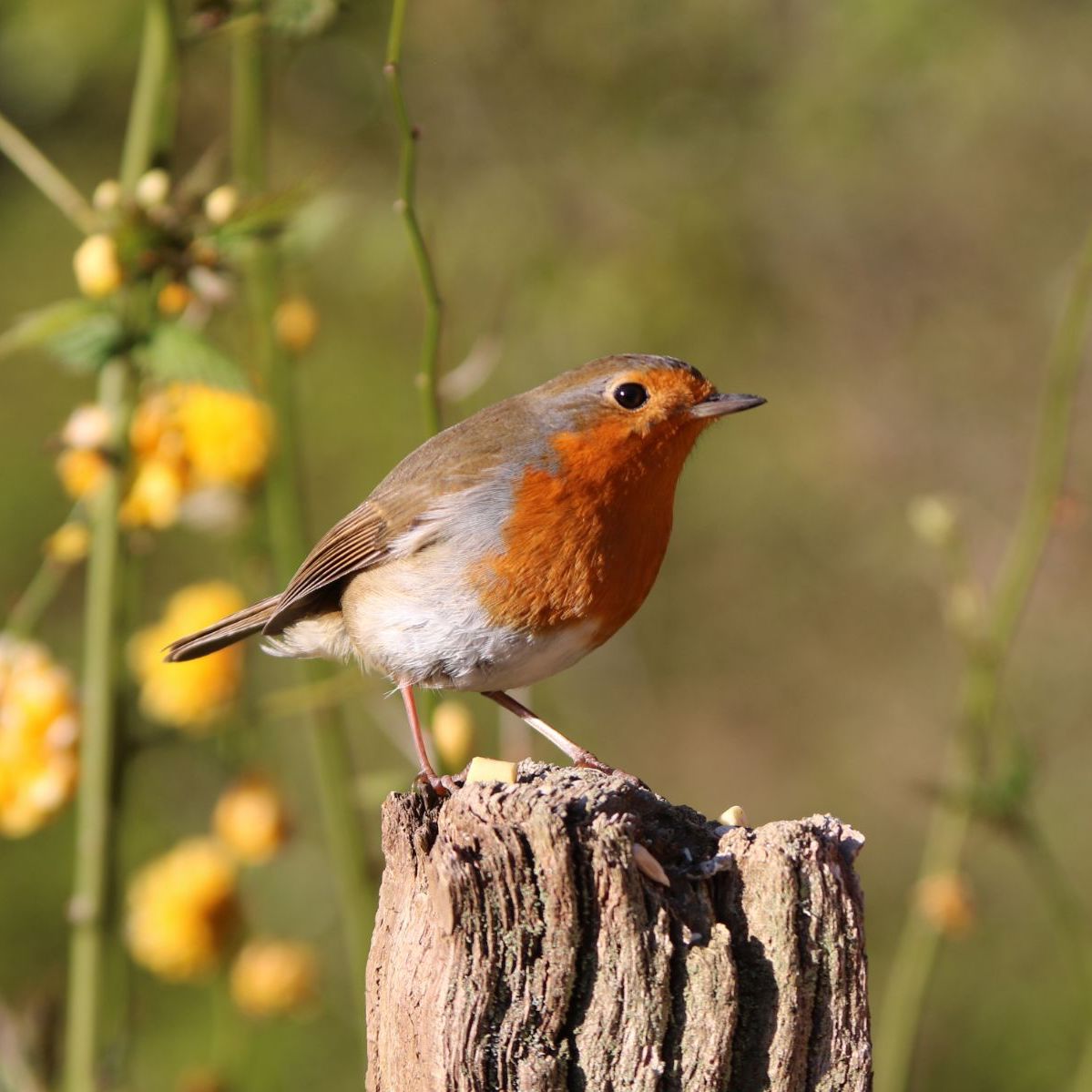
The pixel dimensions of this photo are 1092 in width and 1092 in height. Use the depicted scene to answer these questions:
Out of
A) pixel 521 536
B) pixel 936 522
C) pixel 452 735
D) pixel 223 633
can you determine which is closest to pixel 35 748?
pixel 223 633

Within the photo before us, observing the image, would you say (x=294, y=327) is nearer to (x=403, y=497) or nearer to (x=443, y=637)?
(x=403, y=497)

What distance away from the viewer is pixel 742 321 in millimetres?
6867

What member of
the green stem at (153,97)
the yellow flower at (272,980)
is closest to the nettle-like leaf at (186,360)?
the green stem at (153,97)

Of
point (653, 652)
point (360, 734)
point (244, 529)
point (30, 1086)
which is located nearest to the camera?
point (30, 1086)

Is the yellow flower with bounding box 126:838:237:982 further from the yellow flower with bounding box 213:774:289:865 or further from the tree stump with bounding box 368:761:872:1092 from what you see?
the tree stump with bounding box 368:761:872:1092

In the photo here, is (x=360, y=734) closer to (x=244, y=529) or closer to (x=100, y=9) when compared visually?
(x=100, y=9)

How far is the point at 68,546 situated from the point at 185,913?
812 millimetres

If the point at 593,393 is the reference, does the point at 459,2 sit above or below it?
above

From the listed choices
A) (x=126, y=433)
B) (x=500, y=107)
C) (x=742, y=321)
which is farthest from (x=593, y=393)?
(x=742, y=321)

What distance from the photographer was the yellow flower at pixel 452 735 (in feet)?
10.0

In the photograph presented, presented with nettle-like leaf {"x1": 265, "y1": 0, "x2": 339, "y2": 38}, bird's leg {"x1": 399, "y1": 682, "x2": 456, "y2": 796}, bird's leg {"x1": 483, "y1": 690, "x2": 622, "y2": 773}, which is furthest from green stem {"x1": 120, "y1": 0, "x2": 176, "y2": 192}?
bird's leg {"x1": 483, "y1": 690, "x2": 622, "y2": 773}

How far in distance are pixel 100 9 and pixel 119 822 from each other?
3.01 meters

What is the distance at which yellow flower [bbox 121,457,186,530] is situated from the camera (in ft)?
10.1

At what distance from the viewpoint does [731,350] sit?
23.4ft
